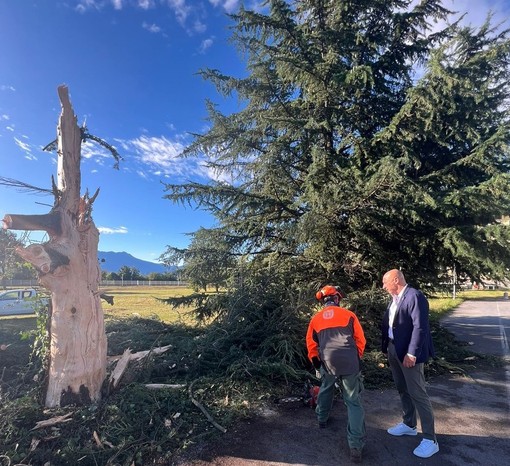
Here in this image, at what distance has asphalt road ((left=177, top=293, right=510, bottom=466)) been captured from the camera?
3416 millimetres

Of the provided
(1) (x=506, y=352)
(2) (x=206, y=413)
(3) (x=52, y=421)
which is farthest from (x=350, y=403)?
(1) (x=506, y=352)

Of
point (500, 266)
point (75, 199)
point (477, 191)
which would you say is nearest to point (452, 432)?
point (500, 266)

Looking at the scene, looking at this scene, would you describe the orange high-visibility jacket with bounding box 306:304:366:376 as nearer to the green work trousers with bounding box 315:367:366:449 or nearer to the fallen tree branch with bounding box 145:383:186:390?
the green work trousers with bounding box 315:367:366:449

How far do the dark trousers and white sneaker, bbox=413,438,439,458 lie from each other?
5 centimetres

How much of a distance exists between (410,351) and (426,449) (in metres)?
1.01

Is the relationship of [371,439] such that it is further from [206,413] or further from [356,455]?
[206,413]

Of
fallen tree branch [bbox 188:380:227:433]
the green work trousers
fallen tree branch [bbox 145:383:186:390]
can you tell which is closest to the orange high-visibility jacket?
the green work trousers

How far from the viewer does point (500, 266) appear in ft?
21.9

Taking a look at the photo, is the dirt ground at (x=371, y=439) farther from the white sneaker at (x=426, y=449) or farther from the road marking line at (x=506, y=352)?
the road marking line at (x=506, y=352)

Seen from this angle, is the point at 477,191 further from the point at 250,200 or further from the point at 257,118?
the point at 257,118

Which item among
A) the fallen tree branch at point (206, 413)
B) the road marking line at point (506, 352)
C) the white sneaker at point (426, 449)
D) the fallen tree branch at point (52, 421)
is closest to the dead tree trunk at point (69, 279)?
the fallen tree branch at point (52, 421)

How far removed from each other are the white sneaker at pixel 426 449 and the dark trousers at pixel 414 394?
0.15ft

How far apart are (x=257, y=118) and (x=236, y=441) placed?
8452mm

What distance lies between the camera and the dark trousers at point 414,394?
3.52 meters
